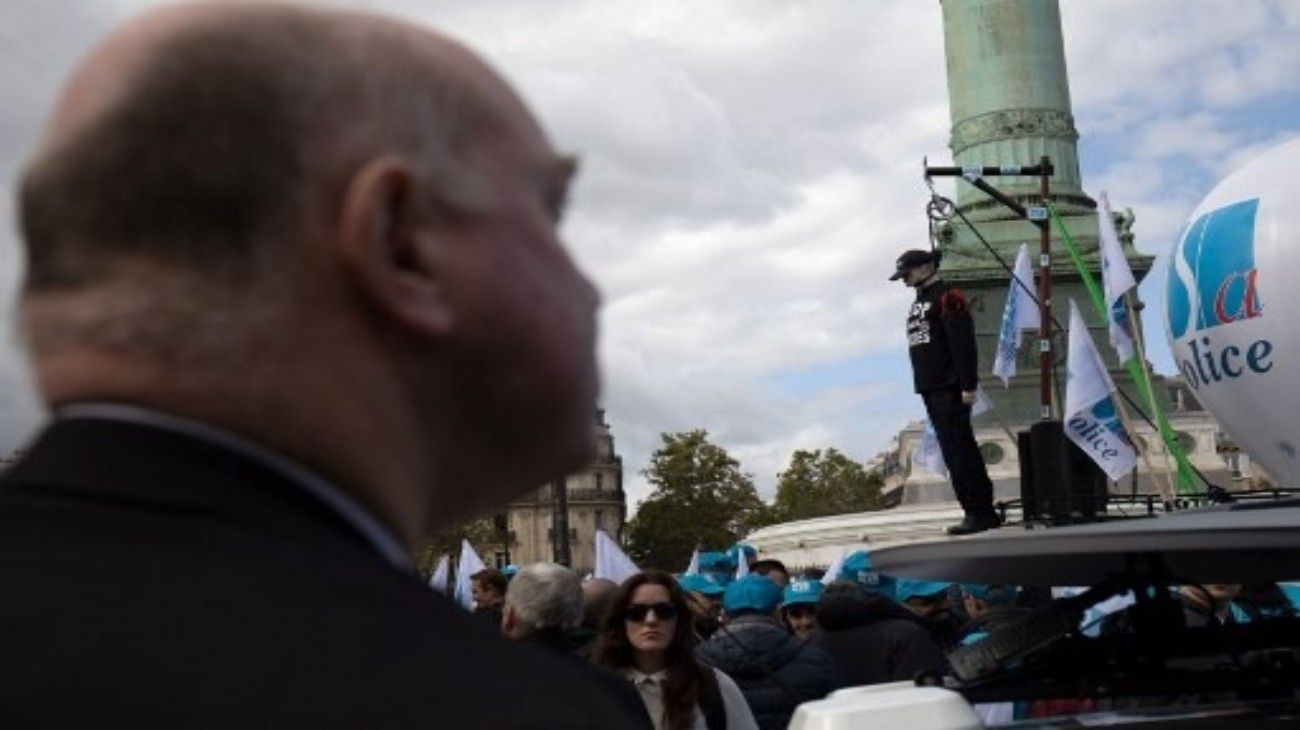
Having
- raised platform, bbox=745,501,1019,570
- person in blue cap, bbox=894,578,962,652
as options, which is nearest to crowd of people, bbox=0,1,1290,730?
person in blue cap, bbox=894,578,962,652

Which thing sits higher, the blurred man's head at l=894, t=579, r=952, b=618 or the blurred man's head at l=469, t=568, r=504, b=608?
the blurred man's head at l=469, t=568, r=504, b=608

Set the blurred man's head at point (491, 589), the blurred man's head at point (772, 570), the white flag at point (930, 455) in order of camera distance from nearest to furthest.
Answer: the blurred man's head at point (491, 589) → the blurred man's head at point (772, 570) → the white flag at point (930, 455)

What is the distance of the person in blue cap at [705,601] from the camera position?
29.0 feet

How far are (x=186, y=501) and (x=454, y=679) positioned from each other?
9.5 inches

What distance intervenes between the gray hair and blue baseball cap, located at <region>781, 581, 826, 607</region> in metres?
3.58

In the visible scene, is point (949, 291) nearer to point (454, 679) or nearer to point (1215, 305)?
point (1215, 305)

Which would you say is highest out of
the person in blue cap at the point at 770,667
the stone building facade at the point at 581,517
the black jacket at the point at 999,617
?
the stone building facade at the point at 581,517

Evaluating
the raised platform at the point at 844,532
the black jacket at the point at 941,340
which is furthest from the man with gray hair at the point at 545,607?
the raised platform at the point at 844,532

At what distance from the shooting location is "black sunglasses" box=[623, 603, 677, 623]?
5.53m

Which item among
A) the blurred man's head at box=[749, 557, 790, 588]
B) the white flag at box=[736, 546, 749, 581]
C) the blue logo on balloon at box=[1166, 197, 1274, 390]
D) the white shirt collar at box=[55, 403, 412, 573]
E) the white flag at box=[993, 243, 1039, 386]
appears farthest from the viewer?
the white flag at box=[993, 243, 1039, 386]

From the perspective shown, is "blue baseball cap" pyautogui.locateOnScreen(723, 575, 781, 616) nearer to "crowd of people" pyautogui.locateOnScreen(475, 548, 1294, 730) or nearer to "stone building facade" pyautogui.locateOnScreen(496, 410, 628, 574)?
"crowd of people" pyautogui.locateOnScreen(475, 548, 1294, 730)

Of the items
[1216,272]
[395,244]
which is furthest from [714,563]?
[395,244]

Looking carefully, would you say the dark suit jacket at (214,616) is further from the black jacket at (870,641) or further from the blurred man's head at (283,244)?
the black jacket at (870,641)

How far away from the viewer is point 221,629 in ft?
3.42
